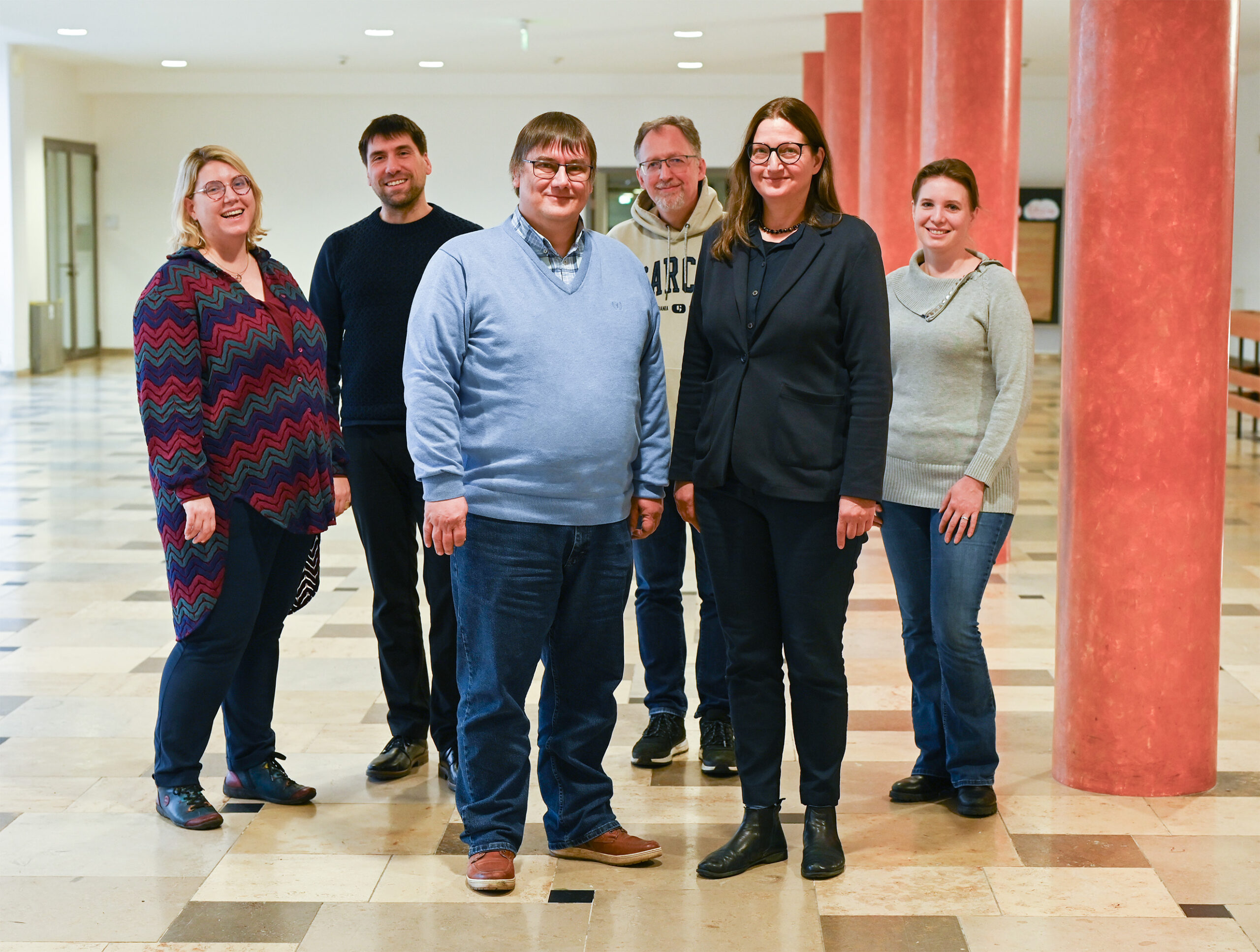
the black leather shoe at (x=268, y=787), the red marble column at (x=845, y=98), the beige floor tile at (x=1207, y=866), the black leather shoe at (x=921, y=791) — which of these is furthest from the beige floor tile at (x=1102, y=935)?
the red marble column at (x=845, y=98)

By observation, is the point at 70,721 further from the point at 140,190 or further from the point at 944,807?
the point at 140,190

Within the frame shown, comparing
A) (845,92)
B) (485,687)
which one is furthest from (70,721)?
(845,92)

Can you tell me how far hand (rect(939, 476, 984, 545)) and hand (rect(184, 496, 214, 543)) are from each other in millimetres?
1749

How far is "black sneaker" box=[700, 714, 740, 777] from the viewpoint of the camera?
3.87 metres

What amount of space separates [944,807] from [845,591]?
0.83 meters

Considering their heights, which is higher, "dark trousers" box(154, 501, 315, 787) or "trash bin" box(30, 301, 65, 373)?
"trash bin" box(30, 301, 65, 373)

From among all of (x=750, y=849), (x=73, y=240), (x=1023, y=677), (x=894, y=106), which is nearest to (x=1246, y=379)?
(x=894, y=106)

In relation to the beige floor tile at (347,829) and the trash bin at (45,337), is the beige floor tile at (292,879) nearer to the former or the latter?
the beige floor tile at (347,829)

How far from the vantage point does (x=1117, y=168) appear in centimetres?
361

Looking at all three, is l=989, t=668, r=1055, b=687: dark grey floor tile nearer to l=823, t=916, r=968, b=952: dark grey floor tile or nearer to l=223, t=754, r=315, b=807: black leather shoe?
l=823, t=916, r=968, b=952: dark grey floor tile

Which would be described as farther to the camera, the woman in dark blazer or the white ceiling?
the white ceiling

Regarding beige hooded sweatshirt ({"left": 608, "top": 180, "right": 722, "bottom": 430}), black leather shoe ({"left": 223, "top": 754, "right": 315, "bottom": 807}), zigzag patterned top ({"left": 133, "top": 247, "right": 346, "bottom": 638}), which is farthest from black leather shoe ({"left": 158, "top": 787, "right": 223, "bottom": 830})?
beige hooded sweatshirt ({"left": 608, "top": 180, "right": 722, "bottom": 430})

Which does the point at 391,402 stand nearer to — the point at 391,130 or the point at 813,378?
Answer: the point at 391,130

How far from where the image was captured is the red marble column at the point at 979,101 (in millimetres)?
6949
